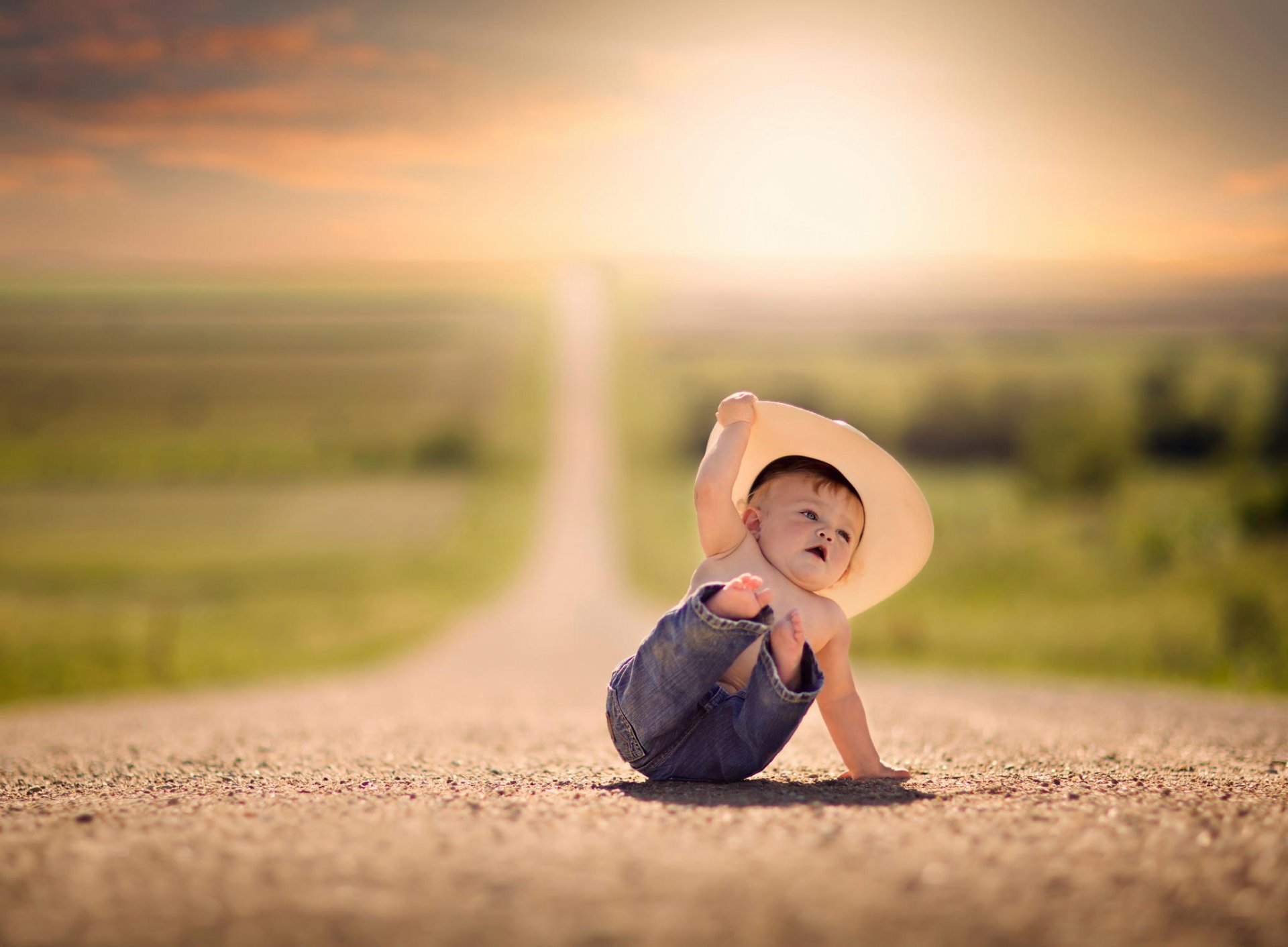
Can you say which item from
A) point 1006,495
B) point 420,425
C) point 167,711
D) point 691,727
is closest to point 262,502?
point 420,425

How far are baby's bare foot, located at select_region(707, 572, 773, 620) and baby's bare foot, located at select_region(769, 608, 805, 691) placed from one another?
0.13 meters

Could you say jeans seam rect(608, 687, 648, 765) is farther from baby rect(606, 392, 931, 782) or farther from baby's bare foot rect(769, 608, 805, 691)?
baby's bare foot rect(769, 608, 805, 691)

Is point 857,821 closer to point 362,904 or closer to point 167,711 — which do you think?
point 362,904

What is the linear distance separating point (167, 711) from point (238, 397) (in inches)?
2247

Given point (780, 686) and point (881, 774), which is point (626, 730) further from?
point (881, 774)

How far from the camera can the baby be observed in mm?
3668

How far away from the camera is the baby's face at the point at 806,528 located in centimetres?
410

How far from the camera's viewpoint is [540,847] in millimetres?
2795

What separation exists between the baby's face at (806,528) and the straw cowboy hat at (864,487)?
0.07 m

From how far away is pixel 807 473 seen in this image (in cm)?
430

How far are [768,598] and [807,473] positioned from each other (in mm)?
771

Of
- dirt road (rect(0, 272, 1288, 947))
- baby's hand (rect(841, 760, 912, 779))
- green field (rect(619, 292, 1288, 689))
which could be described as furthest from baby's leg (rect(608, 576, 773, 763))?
green field (rect(619, 292, 1288, 689))

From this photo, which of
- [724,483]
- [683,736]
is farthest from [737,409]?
[683,736]

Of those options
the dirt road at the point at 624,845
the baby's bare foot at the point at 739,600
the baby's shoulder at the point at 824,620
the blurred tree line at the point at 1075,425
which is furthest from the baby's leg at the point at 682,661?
the blurred tree line at the point at 1075,425
